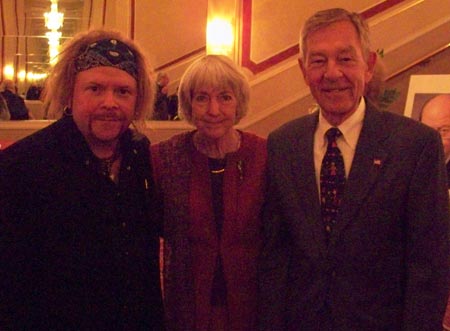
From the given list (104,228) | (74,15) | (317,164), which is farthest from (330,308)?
(74,15)

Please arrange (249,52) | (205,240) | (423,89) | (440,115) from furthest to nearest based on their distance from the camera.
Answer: (249,52) < (423,89) < (440,115) < (205,240)

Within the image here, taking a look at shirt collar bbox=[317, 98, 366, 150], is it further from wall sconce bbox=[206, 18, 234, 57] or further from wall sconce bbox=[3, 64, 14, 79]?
wall sconce bbox=[3, 64, 14, 79]

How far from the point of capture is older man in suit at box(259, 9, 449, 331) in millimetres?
1489

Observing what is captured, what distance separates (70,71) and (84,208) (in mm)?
426

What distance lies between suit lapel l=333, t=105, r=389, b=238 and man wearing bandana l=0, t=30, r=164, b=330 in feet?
1.99

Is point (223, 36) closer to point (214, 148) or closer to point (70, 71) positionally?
point (214, 148)

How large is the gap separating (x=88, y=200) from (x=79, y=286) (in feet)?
0.77

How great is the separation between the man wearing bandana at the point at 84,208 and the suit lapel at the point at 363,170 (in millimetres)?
605

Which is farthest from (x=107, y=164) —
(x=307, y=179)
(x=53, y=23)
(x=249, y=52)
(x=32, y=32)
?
(x=32, y=32)

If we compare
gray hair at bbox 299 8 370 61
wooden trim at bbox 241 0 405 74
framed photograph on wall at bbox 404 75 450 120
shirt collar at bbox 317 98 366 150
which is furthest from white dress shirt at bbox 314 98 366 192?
wooden trim at bbox 241 0 405 74

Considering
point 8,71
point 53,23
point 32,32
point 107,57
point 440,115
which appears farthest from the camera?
point 32,32

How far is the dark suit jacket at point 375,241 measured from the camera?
1485 millimetres

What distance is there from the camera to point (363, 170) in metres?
1.56

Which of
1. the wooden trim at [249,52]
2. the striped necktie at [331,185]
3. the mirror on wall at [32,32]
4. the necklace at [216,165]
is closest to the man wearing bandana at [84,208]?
the necklace at [216,165]
